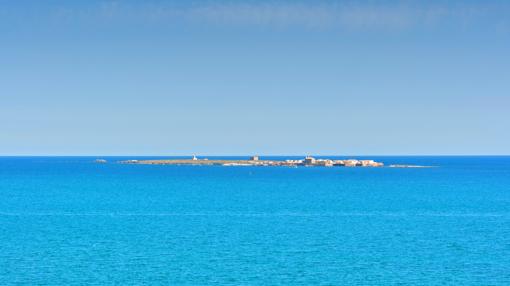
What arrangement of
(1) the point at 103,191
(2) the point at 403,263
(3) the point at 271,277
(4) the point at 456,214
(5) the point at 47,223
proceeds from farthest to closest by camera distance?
(1) the point at 103,191 → (4) the point at 456,214 → (5) the point at 47,223 → (2) the point at 403,263 → (3) the point at 271,277

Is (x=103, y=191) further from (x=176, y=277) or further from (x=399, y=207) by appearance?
(x=176, y=277)

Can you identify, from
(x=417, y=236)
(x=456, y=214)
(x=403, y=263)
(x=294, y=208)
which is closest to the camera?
(x=403, y=263)

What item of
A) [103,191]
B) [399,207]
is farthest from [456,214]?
[103,191]

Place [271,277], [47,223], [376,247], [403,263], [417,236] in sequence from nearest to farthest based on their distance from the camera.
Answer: [271,277], [403,263], [376,247], [417,236], [47,223]

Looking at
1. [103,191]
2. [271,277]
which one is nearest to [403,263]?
[271,277]

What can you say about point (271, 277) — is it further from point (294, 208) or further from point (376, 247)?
point (294, 208)

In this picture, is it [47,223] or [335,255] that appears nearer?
[335,255]

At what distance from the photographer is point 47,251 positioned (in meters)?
47.8

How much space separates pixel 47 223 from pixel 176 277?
29.3m

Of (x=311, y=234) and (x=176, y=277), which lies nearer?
(x=176, y=277)

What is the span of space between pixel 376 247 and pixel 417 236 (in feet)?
24.5

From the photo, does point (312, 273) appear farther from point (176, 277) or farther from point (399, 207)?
point (399, 207)

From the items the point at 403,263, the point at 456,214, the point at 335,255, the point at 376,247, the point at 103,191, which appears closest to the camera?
the point at 403,263

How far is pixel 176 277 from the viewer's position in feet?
131
